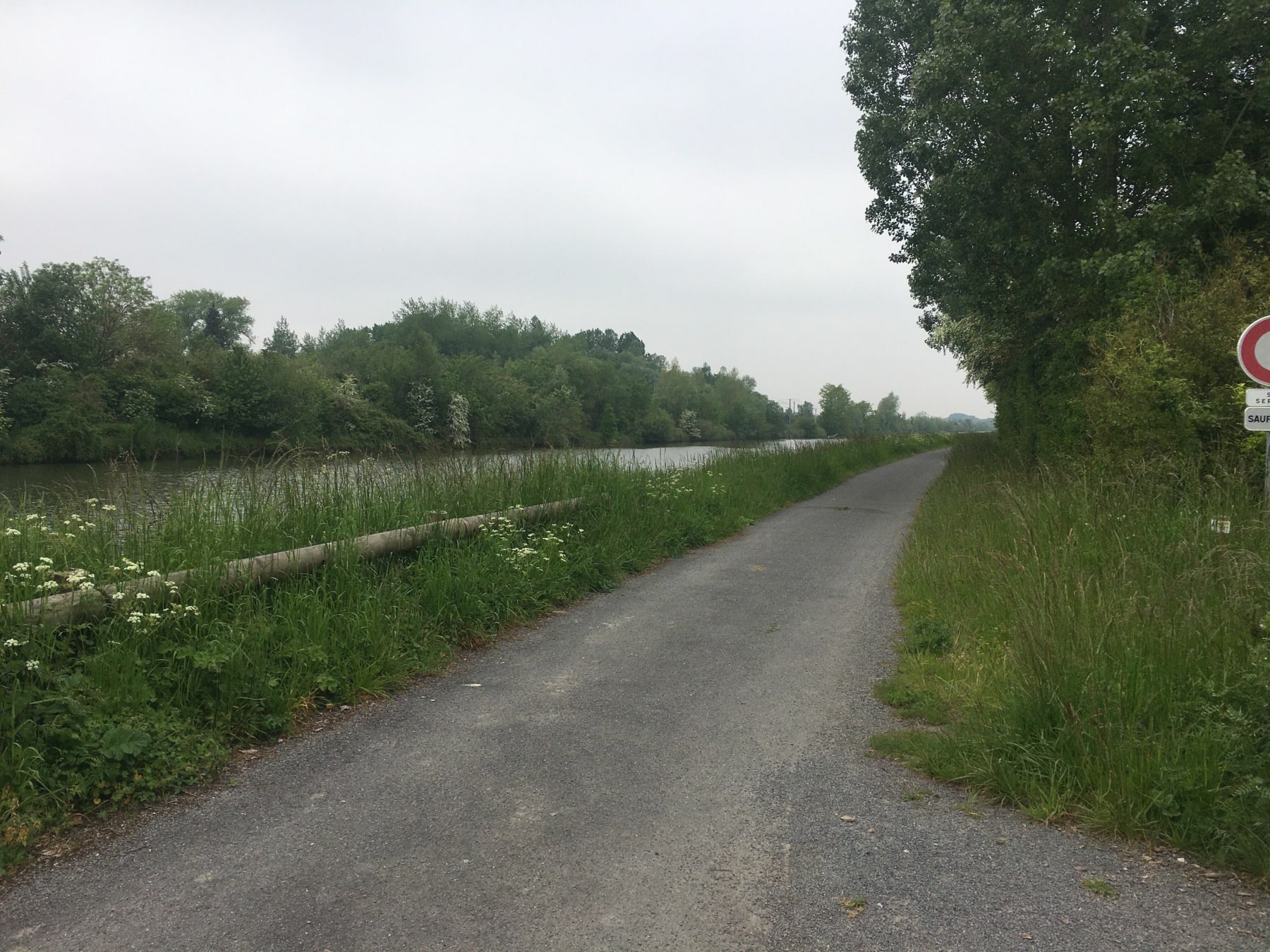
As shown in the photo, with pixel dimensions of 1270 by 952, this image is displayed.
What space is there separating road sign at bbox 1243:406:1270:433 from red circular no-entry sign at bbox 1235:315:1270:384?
27cm

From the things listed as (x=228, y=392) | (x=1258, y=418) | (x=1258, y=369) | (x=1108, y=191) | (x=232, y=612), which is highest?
(x=1108, y=191)

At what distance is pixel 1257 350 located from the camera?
20.5 ft

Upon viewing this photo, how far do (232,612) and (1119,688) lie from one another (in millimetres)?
5068

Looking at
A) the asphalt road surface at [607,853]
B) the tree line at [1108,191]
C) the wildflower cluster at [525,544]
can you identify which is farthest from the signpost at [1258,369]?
the wildflower cluster at [525,544]

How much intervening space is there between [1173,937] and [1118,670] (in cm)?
151

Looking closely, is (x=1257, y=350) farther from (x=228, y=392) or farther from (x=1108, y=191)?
(x=228, y=392)

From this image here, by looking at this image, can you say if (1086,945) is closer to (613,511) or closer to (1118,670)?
(1118,670)

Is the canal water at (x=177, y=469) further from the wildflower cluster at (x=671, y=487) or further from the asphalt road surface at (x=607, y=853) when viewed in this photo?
the asphalt road surface at (x=607, y=853)

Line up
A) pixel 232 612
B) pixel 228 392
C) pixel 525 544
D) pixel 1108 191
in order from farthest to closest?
pixel 228 392, pixel 1108 191, pixel 525 544, pixel 232 612

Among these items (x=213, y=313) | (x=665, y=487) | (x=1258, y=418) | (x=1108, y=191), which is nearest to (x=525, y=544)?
(x=665, y=487)

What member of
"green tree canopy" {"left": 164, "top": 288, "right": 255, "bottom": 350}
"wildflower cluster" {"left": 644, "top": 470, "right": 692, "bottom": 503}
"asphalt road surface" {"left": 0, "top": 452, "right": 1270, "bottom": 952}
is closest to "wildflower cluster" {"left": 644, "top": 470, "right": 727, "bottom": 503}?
"wildflower cluster" {"left": 644, "top": 470, "right": 692, "bottom": 503}

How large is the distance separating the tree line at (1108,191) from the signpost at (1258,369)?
2342 millimetres

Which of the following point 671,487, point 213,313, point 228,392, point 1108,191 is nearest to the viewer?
point 671,487

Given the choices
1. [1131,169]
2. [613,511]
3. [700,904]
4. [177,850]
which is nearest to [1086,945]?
[700,904]
